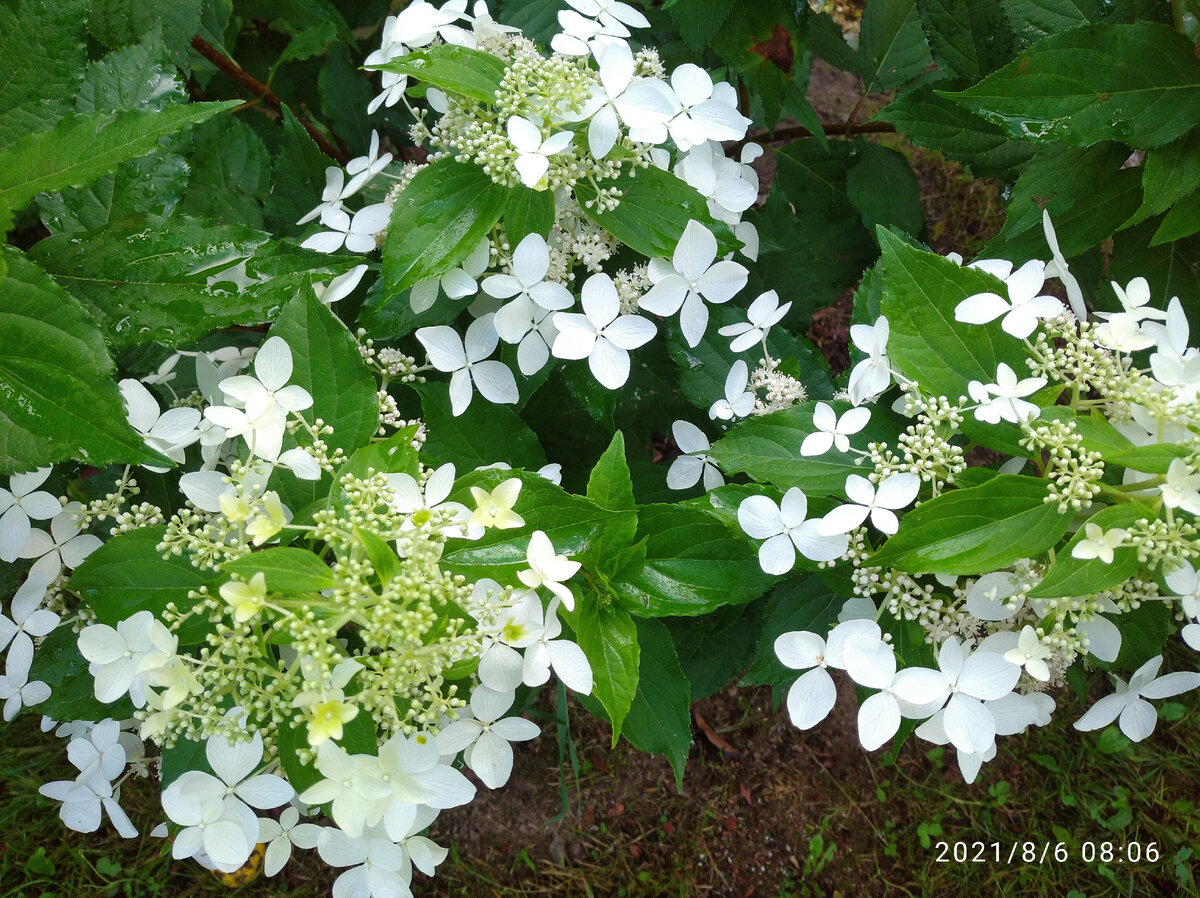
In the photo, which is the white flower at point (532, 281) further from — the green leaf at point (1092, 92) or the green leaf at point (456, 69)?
the green leaf at point (1092, 92)

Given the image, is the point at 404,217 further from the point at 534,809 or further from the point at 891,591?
the point at 534,809

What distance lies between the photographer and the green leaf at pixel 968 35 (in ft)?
5.49

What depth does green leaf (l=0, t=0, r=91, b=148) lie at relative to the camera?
119 centimetres

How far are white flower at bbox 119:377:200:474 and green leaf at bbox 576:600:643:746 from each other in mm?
550

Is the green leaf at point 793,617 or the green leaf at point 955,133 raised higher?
the green leaf at point 955,133

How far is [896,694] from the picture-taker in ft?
3.37

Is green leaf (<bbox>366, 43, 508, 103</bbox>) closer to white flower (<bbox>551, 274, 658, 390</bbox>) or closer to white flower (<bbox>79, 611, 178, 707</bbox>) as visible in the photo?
white flower (<bbox>551, 274, 658, 390</bbox>)

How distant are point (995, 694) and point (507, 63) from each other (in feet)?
3.59

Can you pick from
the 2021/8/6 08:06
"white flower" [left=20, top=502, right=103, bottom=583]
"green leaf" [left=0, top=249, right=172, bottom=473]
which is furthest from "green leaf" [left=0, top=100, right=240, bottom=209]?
the 2021/8/6 08:06

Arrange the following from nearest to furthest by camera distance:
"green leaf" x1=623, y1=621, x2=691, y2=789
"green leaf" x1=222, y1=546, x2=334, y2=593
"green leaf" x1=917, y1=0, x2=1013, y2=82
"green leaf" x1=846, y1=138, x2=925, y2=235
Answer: "green leaf" x1=222, y1=546, x2=334, y2=593
"green leaf" x1=623, y1=621, x2=691, y2=789
"green leaf" x1=917, y1=0, x2=1013, y2=82
"green leaf" x1=846, y1=138, x2=925, y2=235

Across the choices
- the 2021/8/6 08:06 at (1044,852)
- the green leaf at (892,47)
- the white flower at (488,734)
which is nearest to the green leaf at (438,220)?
the white flower at (488,734)

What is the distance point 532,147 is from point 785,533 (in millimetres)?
607

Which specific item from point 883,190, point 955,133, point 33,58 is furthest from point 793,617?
point 33,58

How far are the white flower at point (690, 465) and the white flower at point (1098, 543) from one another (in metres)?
0.59
